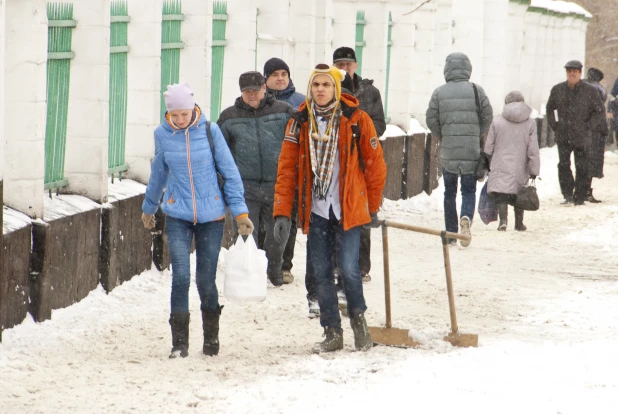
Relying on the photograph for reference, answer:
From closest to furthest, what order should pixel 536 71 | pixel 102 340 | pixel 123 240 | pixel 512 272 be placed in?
pixel 102 340, pixel 123 240, pixel 512 272, pixel 536 71

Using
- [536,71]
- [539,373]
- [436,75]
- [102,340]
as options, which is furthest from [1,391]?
[536,71]

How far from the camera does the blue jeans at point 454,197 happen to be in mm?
13375

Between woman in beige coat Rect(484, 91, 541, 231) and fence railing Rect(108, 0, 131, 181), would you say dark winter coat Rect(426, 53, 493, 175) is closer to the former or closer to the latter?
woman in beige coat Rect(484, 91, 541, 231)

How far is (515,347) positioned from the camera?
816 cm

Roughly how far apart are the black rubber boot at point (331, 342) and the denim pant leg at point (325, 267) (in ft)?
0.12

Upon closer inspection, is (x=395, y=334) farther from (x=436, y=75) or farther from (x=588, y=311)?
(x=436, y=75)

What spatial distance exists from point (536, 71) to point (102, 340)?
2618 cm

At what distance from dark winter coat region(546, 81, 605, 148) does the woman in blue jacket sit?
1058 cm

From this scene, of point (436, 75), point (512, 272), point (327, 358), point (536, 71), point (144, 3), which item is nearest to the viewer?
point (327, 358)

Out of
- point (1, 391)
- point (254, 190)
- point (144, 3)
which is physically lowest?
point (1, 391)

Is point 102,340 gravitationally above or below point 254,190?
below

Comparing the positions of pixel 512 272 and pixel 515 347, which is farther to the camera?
pixel 512 272

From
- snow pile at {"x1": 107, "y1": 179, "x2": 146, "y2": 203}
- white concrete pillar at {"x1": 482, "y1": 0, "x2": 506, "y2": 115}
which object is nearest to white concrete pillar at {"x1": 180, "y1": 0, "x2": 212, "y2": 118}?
Answer: snow pile at {"x1": 107, "y1": 179, "x2": 146, "y2": 203}

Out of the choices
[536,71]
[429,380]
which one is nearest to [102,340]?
[429,380]
